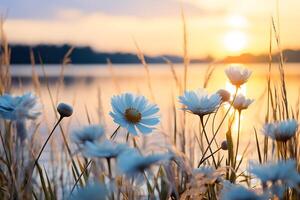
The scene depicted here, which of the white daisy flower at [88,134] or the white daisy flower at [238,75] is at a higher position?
the white daisy flower at [238,75]

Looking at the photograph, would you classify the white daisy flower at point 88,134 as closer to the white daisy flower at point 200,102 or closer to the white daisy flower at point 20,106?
the white daisy flower at point 20,106

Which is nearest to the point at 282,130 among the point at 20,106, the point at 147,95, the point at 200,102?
the point at 200,102

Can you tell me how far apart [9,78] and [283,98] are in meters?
0.77

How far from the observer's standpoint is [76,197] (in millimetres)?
604

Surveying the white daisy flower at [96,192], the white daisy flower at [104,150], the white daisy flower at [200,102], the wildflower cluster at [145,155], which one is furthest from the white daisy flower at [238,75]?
the white daisy flower at [96,192]

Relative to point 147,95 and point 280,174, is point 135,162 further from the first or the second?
point 147,95

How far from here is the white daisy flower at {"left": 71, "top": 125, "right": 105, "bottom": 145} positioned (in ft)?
2.71

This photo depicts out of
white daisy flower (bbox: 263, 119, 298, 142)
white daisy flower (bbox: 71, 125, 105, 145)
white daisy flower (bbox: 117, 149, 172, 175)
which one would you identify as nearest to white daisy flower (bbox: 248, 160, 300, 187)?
white daisy flower (bbox: 117, 149, 172, 175)

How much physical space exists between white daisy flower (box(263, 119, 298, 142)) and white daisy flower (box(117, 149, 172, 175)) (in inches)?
19.4

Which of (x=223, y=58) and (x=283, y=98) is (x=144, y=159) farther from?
(x=223, y=58)

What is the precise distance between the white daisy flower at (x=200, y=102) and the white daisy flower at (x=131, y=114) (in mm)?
72

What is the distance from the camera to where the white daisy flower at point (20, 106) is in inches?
32.0

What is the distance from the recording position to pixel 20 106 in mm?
807

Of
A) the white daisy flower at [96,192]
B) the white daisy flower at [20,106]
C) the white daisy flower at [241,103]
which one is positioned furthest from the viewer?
the white daisy flower at [241,103]
